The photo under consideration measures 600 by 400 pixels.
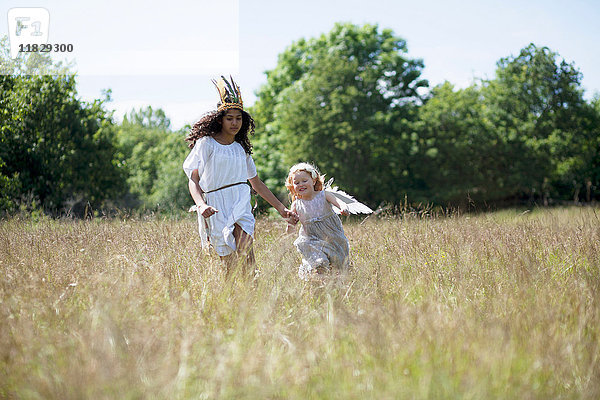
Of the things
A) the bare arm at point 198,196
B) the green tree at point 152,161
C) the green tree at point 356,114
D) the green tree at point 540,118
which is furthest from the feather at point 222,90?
the green tree at point 540,118

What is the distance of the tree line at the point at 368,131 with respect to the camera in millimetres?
19328

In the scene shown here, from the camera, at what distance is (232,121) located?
4234 mm

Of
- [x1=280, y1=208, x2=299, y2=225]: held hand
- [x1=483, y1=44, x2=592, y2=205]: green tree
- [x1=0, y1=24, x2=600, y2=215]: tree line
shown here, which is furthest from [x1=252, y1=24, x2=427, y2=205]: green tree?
[x1=280, y1=208, x2=299, y2=225]: held hand

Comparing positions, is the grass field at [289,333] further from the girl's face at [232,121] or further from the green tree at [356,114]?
the green tree at [356,114]

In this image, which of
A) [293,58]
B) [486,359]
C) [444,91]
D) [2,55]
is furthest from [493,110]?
[486,359]

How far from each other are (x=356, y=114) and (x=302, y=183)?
67.8 ft

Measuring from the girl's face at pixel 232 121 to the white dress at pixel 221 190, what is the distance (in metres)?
0.15

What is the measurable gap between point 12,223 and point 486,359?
6.61 metres

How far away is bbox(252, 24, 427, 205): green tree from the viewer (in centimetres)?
2475

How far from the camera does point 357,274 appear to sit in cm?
428

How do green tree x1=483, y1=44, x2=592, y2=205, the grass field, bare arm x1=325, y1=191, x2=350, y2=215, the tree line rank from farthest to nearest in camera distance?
1. green tree x1=483, y1=44, x2=592, y2=205
2. the tree line
3. bare arm x1=325, y1=191, x2=350, y2=215
4. the grass field

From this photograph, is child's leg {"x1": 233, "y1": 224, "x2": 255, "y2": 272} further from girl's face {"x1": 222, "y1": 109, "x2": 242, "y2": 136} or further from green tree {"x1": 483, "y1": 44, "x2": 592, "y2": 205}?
green tree {"x1": 483, "y1": 44, "x2": 592, "y2": 205}

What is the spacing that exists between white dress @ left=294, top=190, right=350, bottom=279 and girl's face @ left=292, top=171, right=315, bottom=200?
4.8 inches

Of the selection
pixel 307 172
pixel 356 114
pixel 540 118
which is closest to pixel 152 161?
pixel 356 114
